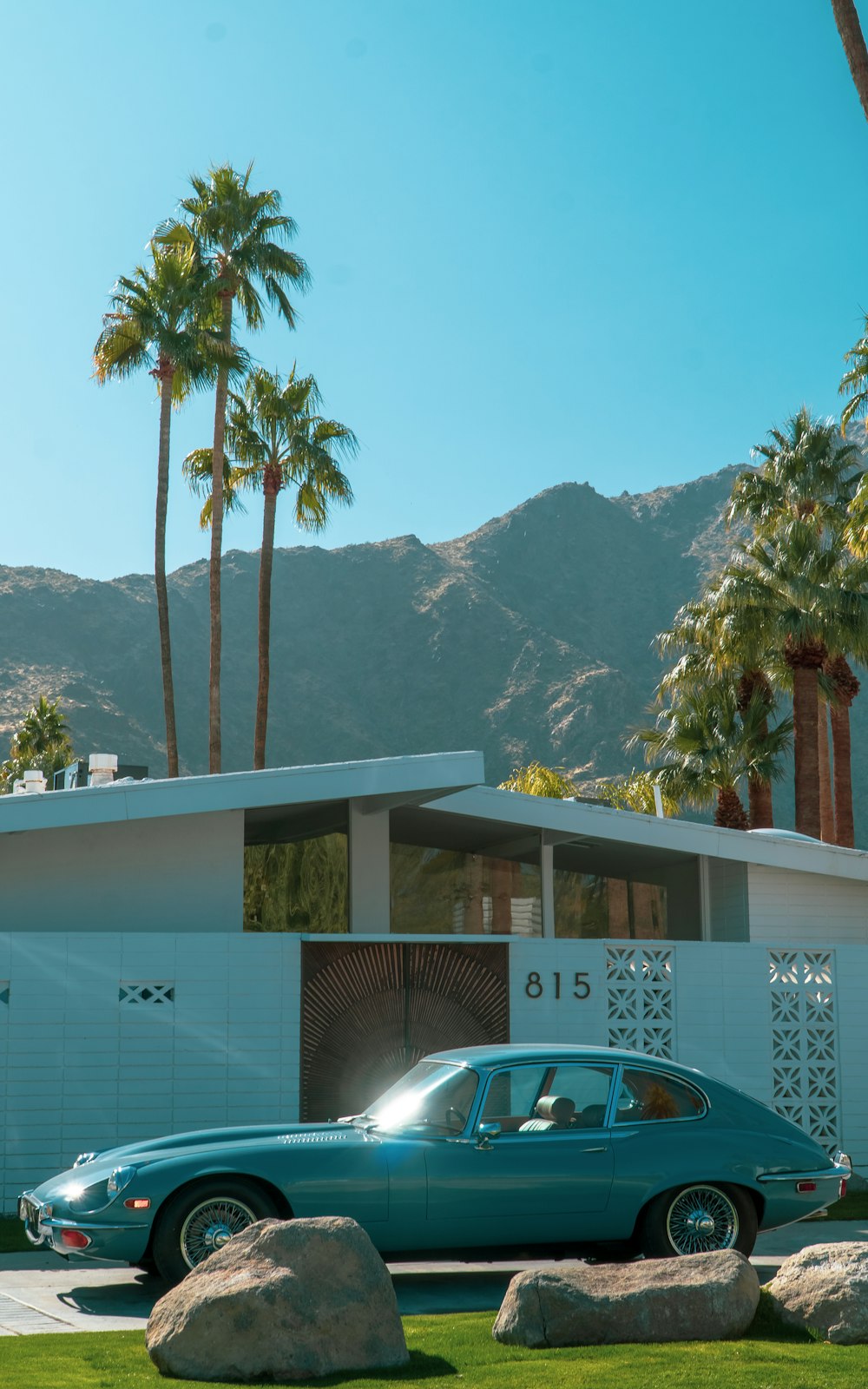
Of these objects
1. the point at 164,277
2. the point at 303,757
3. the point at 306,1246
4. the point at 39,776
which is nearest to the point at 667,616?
the point at 303,757

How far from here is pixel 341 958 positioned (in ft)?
42.0

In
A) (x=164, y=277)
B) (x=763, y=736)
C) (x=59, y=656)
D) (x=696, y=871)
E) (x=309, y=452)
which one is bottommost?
(x=696, y=871)

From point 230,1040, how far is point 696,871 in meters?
6.71

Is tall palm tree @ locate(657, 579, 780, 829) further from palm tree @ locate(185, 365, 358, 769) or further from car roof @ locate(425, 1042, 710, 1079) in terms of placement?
car roof @ locate(425, 1042, 710, 1079)

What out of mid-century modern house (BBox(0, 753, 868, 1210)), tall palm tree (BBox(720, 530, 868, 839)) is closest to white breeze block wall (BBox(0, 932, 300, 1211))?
mid-century modern house (BBox(0, 753, 868, 1210))

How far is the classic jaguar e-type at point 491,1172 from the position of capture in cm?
781

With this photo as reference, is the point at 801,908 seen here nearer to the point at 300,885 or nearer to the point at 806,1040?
the point at 806,1040

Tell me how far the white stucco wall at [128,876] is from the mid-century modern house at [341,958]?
18 millimetres

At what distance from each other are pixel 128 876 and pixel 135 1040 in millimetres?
1953

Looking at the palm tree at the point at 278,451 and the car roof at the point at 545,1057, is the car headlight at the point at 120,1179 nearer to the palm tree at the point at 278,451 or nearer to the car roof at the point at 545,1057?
the car roof at the point at 545,1057

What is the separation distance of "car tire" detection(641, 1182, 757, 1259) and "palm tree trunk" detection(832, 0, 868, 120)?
955cm

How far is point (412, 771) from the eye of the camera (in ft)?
42.1

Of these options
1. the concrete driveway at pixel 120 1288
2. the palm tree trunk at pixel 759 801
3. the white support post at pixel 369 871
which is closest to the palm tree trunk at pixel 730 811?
the palm tree trunk at pixel 759 801

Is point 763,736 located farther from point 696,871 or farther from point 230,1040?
point 230,1040
